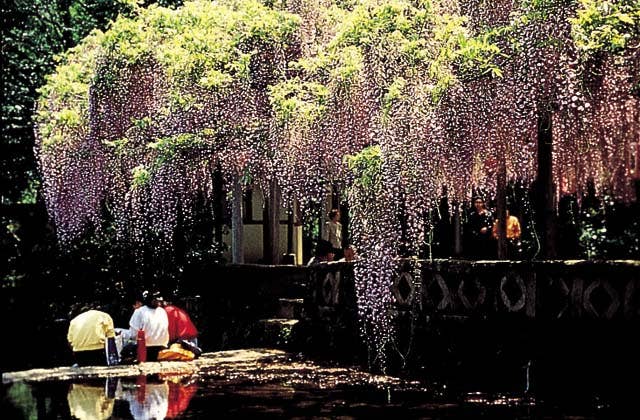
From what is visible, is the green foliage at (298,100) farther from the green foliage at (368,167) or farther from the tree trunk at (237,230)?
the tree trunk at (237,230)

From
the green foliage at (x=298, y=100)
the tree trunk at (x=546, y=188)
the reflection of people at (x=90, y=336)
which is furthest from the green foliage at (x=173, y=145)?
the tree trunk at (x=546, y=188)

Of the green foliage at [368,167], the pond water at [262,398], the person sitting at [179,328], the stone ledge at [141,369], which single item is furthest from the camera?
the person sitting at [179,328]

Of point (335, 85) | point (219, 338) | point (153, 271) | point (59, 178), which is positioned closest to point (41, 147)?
point (59, 178)

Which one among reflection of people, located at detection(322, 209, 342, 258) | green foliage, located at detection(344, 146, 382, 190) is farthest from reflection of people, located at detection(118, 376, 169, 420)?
reflection of people, located at detection(322, 209, 342, 258)

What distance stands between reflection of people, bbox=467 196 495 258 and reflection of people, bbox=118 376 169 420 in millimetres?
5345

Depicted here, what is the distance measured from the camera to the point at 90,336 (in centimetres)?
1441

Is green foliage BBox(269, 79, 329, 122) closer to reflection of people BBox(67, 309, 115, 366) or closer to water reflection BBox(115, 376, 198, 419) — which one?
reflection of people BBox(67, 309, 115, 366)

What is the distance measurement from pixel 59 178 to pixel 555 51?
9.91 m

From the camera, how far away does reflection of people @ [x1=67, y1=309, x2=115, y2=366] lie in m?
14.4

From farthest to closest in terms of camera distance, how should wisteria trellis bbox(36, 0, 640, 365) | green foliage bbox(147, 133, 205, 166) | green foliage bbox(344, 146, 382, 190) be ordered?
1. green foliage bbox(147, 133, 205, 166)
2. green foliage bbox(344, 146, 382, 190)
3. wisteria trellis bbox(36, 0, 640, 365)

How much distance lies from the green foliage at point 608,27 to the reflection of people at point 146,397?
5184mm

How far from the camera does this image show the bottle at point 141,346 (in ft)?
49.2

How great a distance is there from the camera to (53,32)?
24.3 m

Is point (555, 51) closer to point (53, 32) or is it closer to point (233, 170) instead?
point (233, 170)
